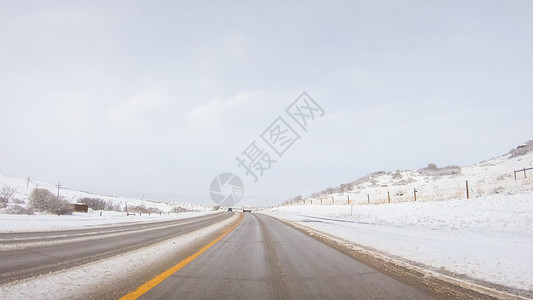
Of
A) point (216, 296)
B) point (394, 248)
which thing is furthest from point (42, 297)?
point (394, 248)

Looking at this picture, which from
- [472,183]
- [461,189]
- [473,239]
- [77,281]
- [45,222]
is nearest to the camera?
[77,281]

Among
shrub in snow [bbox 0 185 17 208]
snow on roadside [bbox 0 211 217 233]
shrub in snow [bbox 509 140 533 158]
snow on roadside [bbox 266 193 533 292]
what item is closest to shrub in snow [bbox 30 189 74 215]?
shrub in snow [bbox 0 185 17 208]

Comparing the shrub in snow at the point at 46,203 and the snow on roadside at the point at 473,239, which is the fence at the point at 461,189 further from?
the shrub in snow at the point at 46,203

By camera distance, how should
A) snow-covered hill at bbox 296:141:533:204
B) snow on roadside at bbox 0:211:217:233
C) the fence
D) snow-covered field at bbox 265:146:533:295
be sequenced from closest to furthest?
snow-covered field at bbox 265:146:533:295 → snow on roadside at bbox 0:211:217:233 → the fence → snow-covered hill at bbox 296:141:533:204

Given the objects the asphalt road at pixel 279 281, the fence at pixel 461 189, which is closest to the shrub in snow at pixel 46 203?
the fence at pixel 461 189

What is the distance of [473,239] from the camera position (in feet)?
30.7

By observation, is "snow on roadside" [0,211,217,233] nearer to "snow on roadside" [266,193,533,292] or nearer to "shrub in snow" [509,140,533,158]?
"snow on roadside" [266,193,533,292]

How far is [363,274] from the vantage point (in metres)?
4.92

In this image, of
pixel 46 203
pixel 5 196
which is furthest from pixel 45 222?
pixel 5 196

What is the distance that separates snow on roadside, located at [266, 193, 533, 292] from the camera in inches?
208

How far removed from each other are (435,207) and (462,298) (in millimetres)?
14709

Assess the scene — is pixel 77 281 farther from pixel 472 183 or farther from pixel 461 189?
pixel 472 183

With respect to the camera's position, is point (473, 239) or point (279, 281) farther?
point (473, 239)

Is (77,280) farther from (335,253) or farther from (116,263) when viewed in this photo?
(335,253)
